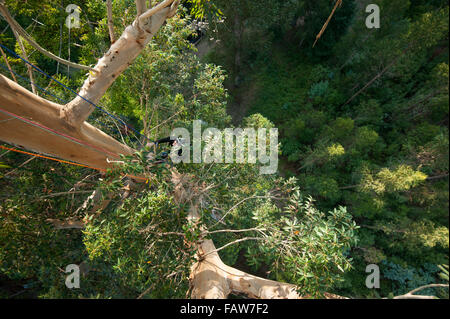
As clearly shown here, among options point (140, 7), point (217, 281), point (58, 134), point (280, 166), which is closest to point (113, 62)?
point (140, 7)

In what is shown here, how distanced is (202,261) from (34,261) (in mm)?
2785

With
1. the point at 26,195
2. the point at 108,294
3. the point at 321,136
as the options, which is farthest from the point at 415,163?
the point at 26,195

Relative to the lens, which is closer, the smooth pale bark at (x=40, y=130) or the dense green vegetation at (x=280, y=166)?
the smooth pale bark at (x=40, y=130)

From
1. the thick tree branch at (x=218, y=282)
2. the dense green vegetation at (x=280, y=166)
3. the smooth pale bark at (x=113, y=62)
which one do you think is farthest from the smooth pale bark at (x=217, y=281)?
the smooth pale bark at (x=113, y=62)

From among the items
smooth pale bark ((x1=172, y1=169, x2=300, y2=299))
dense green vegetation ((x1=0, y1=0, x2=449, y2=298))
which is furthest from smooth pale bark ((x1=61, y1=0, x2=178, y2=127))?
smooth pale bark ((x1=172, y1=169, x2=300, y2=299))

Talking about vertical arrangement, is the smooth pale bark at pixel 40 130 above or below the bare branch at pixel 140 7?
below

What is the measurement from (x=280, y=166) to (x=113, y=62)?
953cm

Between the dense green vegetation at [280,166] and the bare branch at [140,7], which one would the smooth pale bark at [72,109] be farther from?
the dense green vegetation at [280,166]

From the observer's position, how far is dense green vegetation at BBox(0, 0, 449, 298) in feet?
9.57

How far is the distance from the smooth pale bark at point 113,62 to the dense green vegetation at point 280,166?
30.3 inches

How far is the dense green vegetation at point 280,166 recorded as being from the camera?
292cm

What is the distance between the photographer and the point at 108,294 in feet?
12.9

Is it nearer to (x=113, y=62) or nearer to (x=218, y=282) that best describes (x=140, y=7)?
(x=113, y=62)
